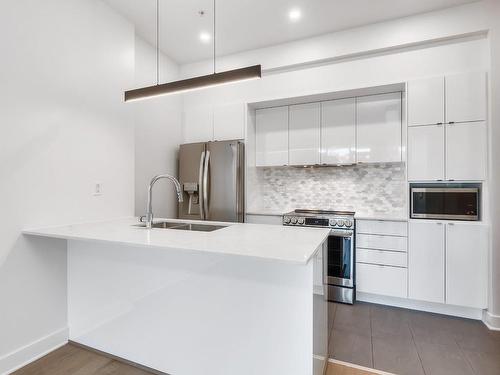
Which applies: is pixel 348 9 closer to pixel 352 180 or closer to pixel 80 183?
pixel 352 180

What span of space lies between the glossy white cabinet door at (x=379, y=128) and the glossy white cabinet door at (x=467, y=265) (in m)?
0.97

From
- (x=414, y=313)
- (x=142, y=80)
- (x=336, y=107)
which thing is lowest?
(x=414, y=313)

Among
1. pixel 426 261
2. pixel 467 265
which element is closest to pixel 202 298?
pixel 426 261

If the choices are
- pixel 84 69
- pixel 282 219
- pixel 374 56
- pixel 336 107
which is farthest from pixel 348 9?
pixel 84 69

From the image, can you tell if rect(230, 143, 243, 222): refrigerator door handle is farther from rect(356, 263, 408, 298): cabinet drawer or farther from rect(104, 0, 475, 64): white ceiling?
rect(356, 263, 408, 298): cabinet drawer

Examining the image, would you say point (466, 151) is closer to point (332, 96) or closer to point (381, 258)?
point (381, 258)

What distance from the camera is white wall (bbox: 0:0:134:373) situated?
1.88m

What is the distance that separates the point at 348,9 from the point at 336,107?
104 cm

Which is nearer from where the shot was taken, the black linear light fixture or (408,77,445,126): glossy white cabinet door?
the black linear light fixture

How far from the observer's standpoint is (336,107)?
3379 mm

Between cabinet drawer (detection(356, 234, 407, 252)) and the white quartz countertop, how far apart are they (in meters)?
1.39

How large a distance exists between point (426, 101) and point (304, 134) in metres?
1.37

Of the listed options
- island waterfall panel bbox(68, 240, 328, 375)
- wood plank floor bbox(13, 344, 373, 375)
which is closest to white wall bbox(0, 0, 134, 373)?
wood plank floor bbox(13, 344, 373, 375)

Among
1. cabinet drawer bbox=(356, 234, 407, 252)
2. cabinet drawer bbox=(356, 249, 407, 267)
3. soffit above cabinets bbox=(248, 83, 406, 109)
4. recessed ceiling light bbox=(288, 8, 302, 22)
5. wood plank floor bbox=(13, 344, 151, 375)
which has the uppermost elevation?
recessed ceiling light bbox=(288, 8, 302, 22)
